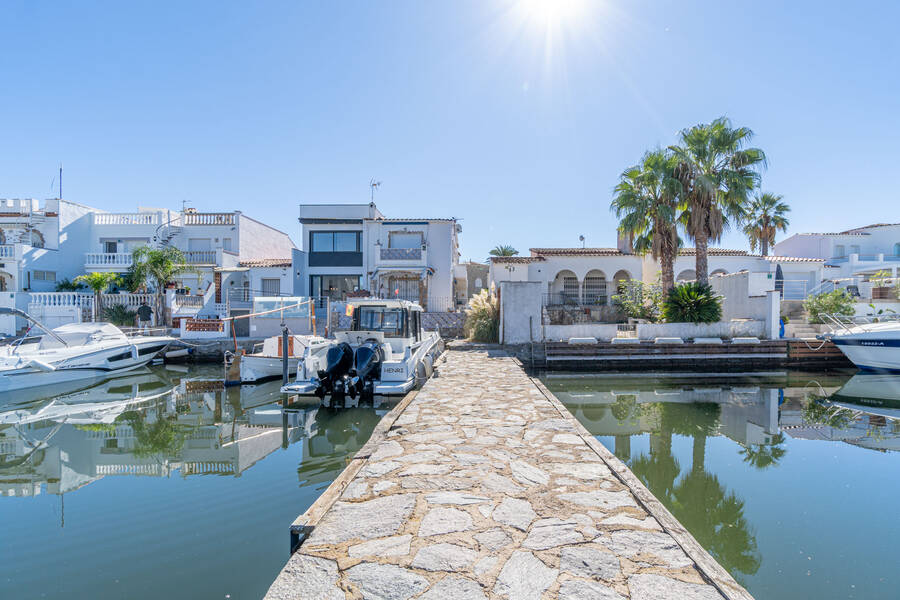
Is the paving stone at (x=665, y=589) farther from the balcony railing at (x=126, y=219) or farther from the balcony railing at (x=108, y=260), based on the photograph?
the balcony railing at (x=126, y=219)

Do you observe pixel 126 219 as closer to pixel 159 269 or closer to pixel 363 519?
pixel 159 269

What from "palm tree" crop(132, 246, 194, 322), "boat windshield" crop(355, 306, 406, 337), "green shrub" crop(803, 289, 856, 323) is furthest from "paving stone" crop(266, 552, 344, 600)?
"palm tree" crop(132, 246, 194, 322)

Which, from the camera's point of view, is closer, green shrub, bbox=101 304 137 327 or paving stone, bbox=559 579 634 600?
paving stone, bbox=559 579 634 600

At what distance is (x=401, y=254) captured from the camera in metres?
27.2

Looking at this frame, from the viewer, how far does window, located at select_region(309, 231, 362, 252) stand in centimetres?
2856

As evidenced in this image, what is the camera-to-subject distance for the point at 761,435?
820cm

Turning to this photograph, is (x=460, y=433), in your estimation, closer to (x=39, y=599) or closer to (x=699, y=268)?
(x=39, y=599)

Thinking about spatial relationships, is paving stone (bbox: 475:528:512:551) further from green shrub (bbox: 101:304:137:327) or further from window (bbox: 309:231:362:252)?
window (bbox: 309:231:362:252)

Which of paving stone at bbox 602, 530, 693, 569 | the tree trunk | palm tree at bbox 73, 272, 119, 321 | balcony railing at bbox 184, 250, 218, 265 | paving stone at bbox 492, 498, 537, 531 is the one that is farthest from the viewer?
balcony railing at bbox 184, 250, 218, 265

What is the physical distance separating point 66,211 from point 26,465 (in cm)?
2956

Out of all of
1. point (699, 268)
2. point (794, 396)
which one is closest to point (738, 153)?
point (699, 268)

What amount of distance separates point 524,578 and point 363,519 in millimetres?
1462

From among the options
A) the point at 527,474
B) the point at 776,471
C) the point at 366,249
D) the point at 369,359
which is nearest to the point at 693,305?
the point at 776,471

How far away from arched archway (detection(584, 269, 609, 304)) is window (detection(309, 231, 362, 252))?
50.2 feet
